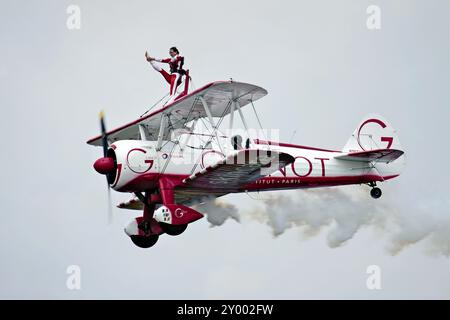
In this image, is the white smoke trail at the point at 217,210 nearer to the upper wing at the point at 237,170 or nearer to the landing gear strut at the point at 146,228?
the upper wing at the point at 237,170

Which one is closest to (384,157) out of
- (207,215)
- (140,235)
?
(207,215)

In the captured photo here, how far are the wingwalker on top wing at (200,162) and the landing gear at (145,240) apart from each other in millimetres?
24

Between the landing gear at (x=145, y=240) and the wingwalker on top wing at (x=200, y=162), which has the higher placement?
the wingwalker on top wing at (x=200, y=162)

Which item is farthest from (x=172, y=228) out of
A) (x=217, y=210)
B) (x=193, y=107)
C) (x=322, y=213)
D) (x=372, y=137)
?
(x=372, y=137)

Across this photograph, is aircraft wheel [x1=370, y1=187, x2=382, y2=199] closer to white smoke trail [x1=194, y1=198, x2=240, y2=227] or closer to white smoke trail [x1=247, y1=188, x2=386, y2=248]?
white smoke trail [x1=247, y1=188, x2=386, y2=248]

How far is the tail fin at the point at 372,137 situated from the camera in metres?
27.6

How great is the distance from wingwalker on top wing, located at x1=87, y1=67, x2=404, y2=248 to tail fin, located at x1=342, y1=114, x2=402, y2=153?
437mm

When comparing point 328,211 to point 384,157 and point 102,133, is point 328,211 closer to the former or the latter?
point 384,157

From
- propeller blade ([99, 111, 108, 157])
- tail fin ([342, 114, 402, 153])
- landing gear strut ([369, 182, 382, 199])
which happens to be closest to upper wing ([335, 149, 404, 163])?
landing gear strut ([369, 182, 382, 199])

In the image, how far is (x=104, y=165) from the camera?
969 inches

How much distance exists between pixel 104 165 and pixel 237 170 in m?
3.14

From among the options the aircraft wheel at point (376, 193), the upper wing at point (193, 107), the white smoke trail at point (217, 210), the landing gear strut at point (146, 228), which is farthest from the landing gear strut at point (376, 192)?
the landing gear strut at point (146, 228)

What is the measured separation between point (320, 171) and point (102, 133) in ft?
17.8

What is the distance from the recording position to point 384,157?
2638 cm
